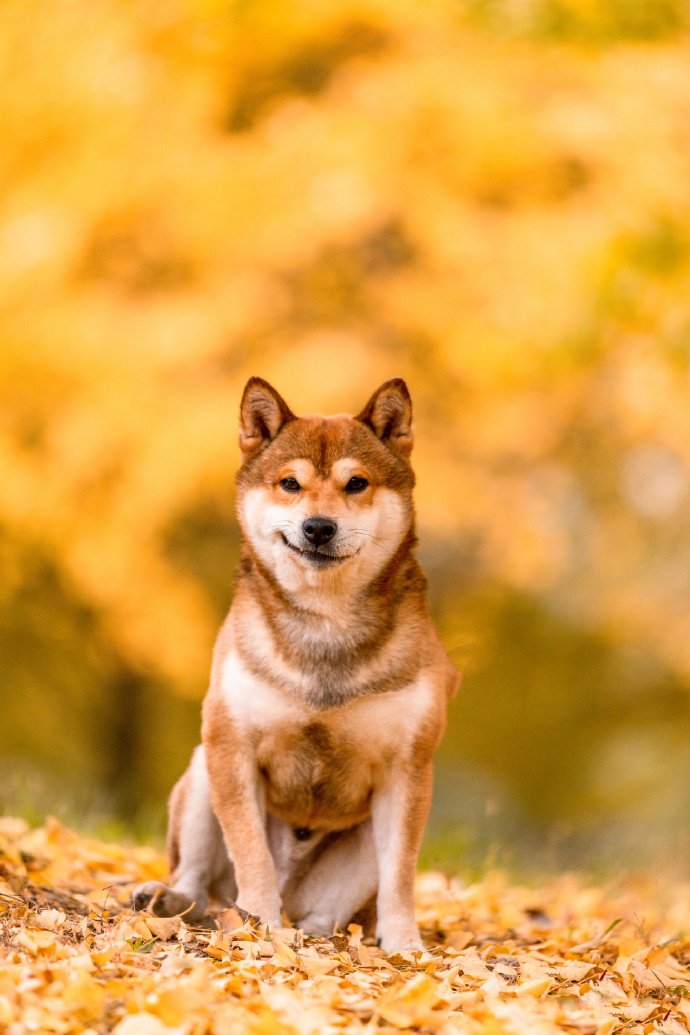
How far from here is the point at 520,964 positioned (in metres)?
3.89

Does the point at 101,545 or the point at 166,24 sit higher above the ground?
the point at 166,24

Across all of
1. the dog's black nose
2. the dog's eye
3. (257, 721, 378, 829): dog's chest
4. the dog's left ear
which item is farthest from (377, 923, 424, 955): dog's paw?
the dog's left ear

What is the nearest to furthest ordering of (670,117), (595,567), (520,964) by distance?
1. (520,964)
2. (670,117)
3. (595,567)

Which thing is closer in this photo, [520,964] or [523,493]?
[520,964]

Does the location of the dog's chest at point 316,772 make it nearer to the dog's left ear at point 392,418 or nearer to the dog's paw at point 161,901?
the dog's paw at point 161,901

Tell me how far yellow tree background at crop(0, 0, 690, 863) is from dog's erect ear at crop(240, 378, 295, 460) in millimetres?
3577

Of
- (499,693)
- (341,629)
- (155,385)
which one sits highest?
(155,385)

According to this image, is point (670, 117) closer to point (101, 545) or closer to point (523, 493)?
point (523, 493)

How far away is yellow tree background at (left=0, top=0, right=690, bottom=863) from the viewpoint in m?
8.41

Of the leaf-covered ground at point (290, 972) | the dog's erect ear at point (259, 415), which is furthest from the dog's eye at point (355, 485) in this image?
the leaf-covered ground at point (290, 972)

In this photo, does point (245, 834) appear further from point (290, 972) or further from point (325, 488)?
point (325, 488)

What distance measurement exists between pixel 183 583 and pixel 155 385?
1.53 m

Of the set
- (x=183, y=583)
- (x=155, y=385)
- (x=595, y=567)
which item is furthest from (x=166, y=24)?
(x=595, y=567)

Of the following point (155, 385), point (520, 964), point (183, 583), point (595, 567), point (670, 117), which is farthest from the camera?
point (595, 567)
